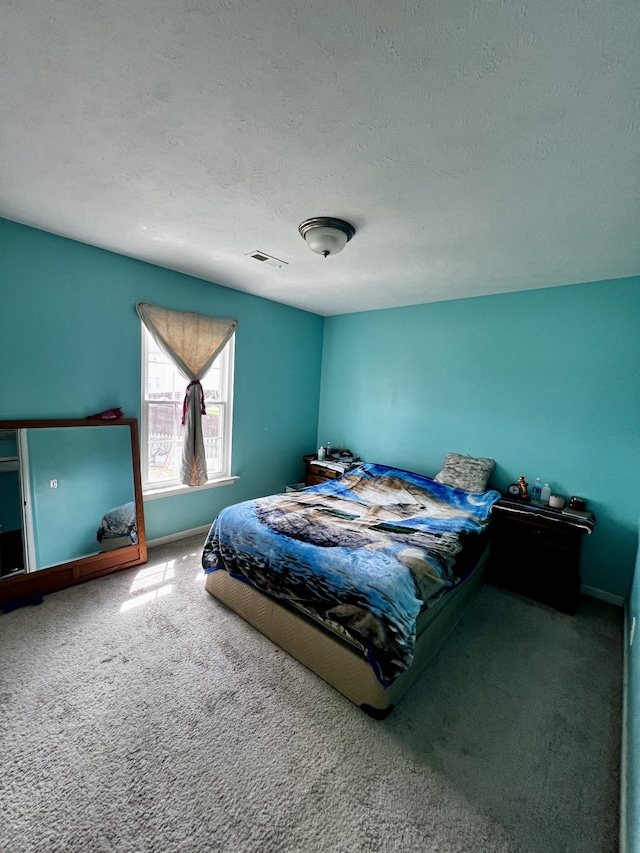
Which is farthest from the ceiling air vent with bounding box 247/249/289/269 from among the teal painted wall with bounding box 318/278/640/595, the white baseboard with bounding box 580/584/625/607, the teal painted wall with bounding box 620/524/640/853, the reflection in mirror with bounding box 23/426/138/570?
the white baseboard with bounding box 580/584/625/607

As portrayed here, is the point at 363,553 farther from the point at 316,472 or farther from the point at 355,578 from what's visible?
the point at 316,472

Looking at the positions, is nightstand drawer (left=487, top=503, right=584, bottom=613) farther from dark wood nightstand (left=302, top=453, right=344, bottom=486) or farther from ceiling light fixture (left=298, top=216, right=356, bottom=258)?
ceiling light fixture (left=298, top=216, right=356, bottom=258)

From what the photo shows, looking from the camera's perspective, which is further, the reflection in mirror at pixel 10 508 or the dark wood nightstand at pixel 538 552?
the dark wood nightstand at pixel 538 552

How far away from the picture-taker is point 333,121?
1.30 m

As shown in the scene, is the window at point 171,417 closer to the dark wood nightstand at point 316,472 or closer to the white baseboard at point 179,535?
the white baseboard at point 179,535

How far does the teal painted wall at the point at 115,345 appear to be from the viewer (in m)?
2.44

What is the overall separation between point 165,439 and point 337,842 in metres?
2.97

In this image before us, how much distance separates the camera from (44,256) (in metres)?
2.49

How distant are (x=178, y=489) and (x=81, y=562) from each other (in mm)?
945

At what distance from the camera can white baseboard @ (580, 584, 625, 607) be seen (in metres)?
2.76

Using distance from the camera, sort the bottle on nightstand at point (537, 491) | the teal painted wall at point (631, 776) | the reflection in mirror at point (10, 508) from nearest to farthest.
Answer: the teal painted wall at point (631, 776), the reflection in mirror at point (10, 508), the bottle on nightstand at point (537, 491)

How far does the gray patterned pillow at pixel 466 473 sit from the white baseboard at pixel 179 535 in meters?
2.48

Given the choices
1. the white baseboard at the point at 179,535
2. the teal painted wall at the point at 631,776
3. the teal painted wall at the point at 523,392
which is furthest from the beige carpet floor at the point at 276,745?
the teal painted wall at the point at 523,392

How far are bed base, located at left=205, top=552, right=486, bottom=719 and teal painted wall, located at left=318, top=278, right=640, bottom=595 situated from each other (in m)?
1.27
